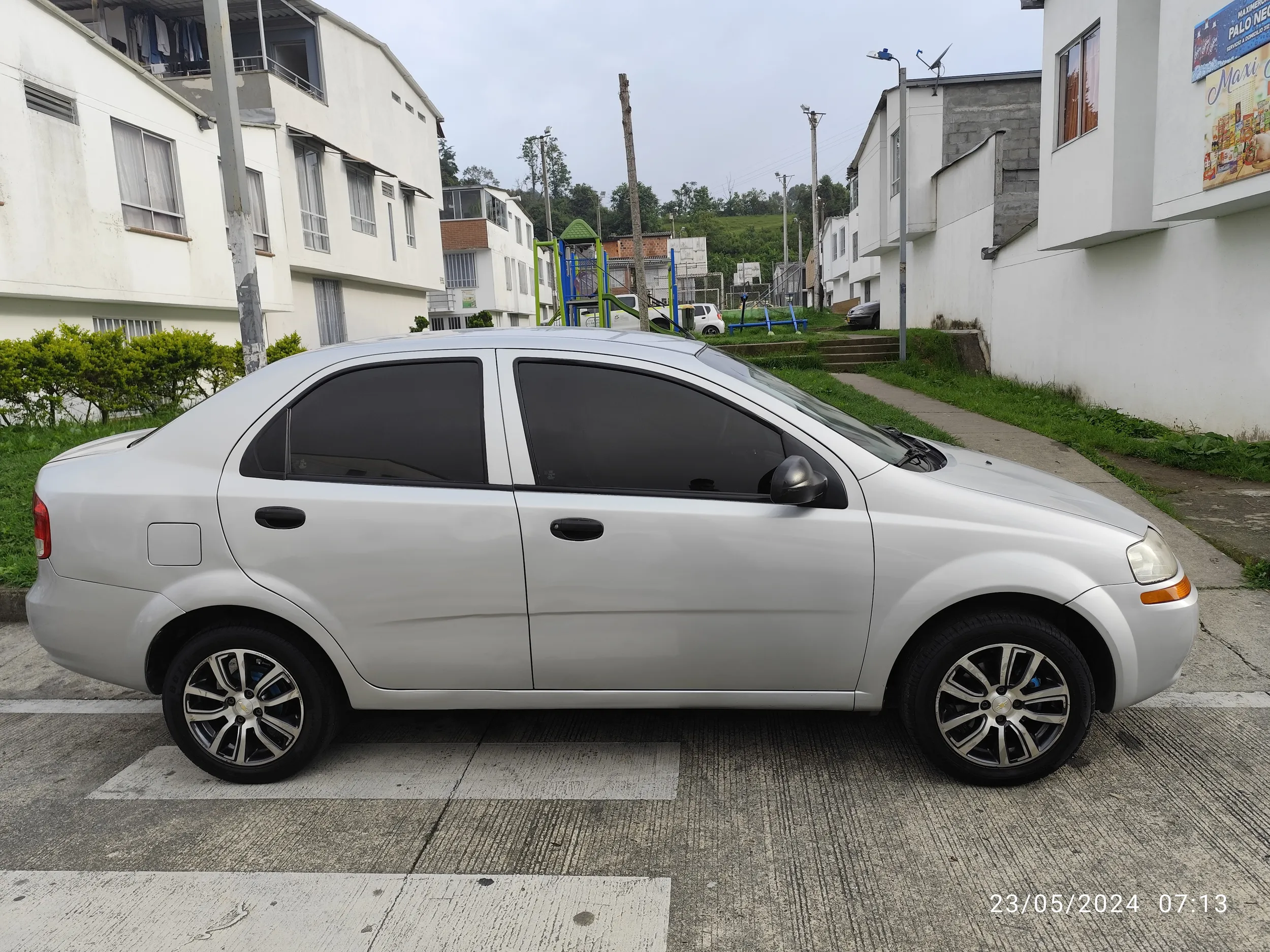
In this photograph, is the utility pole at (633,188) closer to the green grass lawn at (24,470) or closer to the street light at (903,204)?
the street light at (903,204)

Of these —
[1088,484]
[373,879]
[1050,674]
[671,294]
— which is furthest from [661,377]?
[671,294]

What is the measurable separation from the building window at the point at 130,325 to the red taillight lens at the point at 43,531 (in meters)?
12.8

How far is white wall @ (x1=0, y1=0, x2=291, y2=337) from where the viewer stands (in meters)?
12.7

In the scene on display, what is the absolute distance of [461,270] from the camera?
144 feet

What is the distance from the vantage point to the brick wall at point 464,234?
141 ft

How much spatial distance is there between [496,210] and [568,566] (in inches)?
1827

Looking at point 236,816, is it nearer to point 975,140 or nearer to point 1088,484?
point 1088,484

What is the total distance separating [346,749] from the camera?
12.6 feet

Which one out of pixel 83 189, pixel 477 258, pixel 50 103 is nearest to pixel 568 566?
pixel 83 189

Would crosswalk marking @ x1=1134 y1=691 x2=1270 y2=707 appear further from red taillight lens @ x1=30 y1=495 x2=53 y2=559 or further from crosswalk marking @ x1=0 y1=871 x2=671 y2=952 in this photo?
red taillight lens @ x1=30 y1=495 x2=53 y2=559

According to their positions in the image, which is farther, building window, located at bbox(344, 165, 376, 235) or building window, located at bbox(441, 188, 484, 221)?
building window, located at bbox(441, 188, 484, 221)

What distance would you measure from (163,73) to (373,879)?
84.8ft

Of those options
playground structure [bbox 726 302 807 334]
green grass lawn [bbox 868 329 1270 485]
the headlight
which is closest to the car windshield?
the headlight

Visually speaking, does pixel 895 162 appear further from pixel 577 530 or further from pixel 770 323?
pixel 577 530
